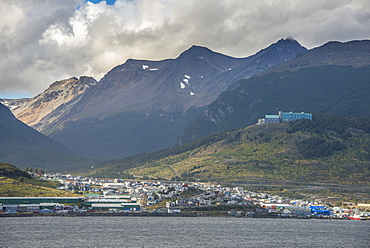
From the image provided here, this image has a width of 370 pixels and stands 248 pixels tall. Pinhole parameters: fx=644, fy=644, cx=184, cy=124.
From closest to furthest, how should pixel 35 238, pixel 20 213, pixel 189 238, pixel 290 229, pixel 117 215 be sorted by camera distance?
pixel 35 238, pixel 189 238, pixel 290 229, pixel 20 213, pixel 117 215

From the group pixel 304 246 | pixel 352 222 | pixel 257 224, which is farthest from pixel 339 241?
pixel 352 222

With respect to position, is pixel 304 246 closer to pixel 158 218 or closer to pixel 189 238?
pixel 189 238

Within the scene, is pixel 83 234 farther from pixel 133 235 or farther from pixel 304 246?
pixel 304 246

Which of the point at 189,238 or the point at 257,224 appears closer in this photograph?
the point at 189,238

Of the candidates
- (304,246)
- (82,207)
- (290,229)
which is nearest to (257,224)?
(290,229)

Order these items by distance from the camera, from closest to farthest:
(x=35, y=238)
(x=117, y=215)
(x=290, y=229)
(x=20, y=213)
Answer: (x=35, y=238) < (x=290, y=229) < (x=20, y=213) < (x=117, y=215)

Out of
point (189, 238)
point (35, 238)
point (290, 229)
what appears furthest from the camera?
point (290, 229)
